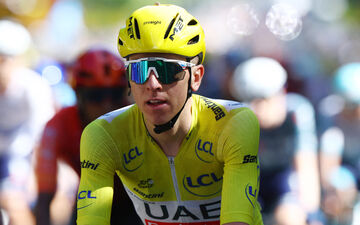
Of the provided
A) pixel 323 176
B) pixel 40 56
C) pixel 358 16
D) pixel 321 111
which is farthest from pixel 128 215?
pixel 358 16

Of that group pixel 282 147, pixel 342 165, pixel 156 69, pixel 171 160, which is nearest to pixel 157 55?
pixel 156 69

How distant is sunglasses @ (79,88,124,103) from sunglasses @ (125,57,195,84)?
169cm

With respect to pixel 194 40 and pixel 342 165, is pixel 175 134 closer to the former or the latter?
pixel 194 40

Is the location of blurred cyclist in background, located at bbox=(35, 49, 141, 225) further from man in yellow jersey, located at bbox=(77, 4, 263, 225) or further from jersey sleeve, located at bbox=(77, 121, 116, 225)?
jersey sleeve, located at bbox=(77, 121, 116, 225)

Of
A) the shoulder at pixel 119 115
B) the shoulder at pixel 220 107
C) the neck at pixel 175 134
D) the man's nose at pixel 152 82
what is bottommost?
the neck at pixel 175 134

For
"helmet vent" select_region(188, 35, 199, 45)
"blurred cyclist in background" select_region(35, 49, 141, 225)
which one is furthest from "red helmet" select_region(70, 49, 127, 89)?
"helmet vent" select_region(188, 35, 199, 45)

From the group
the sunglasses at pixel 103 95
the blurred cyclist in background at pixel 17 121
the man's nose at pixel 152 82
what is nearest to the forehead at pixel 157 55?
the man's nose at pixel 152 82

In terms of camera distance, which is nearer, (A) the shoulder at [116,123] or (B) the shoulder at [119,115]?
(A) the shoulder at [116,123]

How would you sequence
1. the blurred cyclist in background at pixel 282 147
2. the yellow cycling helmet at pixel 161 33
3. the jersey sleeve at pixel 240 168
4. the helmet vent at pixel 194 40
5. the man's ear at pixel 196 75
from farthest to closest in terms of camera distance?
1. the blurred cyclist in background at pixel 282 147
2. the man's ear at pixel 196 75
3. the helmet vent at pixel 194 40
4. the yellow cycling helmet at pixel 161 33
5. the jersey sleeve at pixel 240 168

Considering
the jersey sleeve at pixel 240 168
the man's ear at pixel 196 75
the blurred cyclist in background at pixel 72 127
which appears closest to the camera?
the jersey sleeve at pixel 240 168

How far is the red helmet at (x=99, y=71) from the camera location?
15.3 ft

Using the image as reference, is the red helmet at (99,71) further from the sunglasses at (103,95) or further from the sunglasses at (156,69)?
the sunglasses at (156,69)

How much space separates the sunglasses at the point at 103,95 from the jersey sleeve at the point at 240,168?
1710 millimetres

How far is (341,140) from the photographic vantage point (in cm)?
559
